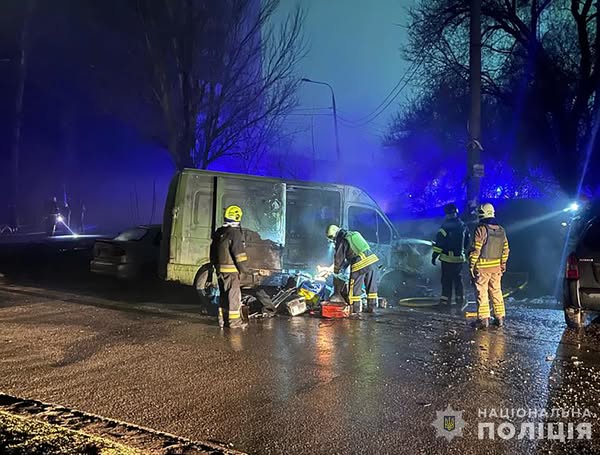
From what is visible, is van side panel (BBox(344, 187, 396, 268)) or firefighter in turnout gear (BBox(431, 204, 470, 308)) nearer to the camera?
firefighter in turnout gear (BBox(431, 204, 470, 308))

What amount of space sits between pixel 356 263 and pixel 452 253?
193 centimetres

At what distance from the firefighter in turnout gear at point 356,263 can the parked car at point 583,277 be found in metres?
2.83

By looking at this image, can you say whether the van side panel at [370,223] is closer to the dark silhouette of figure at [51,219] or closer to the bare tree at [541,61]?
the bare tree at [541,61]

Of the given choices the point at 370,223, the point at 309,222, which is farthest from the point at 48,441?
the point at 370,223

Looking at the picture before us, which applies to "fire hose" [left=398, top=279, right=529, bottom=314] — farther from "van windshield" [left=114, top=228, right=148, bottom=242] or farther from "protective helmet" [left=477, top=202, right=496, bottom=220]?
"van windshield" [left=114, top=228, right=148, bottom=242]

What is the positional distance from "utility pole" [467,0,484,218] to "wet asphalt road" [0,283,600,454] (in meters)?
2.76

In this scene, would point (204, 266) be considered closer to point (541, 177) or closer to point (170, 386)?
point (170, 386)

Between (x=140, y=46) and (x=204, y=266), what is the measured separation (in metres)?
11.8

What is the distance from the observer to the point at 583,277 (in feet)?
21.0

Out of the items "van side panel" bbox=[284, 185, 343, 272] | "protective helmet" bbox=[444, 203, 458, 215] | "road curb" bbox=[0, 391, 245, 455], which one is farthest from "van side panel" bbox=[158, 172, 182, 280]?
"protective helmet" bbox=[444, 203, 458, 215]

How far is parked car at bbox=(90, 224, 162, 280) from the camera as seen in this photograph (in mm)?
9680

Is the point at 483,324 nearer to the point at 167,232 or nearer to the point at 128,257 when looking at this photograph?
the point at 167,232

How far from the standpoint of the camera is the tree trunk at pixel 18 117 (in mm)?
23516

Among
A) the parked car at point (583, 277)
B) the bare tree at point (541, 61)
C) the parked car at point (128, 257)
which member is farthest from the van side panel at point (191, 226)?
the bare tree at point (541, 61)
